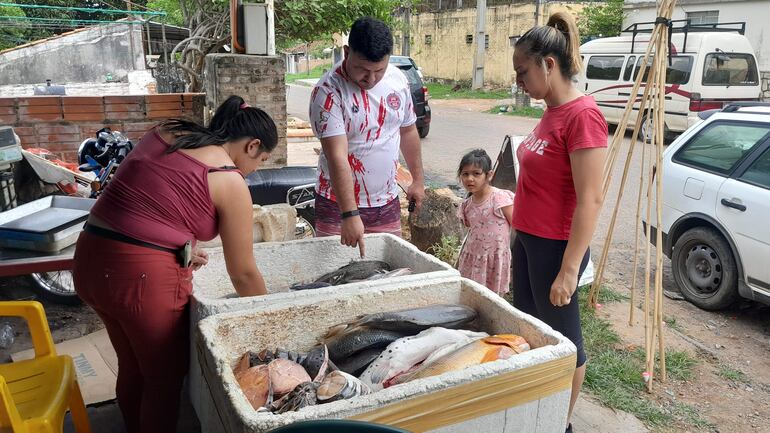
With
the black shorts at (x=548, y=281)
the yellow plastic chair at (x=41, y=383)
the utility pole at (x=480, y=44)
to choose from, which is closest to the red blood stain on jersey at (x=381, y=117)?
the black shorts at (x=548, y=281)

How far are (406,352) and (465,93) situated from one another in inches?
901

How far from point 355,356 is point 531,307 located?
1008 millimetres

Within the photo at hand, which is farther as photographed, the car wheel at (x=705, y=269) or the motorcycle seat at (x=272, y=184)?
the motorcycle seat at (x=272, y=184)

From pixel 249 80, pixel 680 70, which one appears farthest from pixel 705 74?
pixel 249 80

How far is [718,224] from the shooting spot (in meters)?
4.48

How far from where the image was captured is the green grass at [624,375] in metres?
3.21

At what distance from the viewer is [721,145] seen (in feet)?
15.4

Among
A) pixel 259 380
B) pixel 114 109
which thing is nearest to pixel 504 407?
pixel 259 380

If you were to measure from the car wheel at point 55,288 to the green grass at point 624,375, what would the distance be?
3.48 m

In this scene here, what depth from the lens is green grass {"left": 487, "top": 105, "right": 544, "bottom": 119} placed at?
17.0 meters

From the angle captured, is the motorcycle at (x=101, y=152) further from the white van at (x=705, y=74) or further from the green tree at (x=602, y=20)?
the green tree at (x=602, y=20)

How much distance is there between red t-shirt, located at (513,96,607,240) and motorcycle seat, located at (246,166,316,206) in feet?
8.43

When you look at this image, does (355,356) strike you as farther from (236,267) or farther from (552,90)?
(552,90)

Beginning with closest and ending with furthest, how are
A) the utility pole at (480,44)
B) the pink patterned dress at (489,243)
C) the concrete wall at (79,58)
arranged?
1. the pink patterned dress at (489,243)
2. the concrete wall at (79,58)
3. the utility pole at (480,44)
